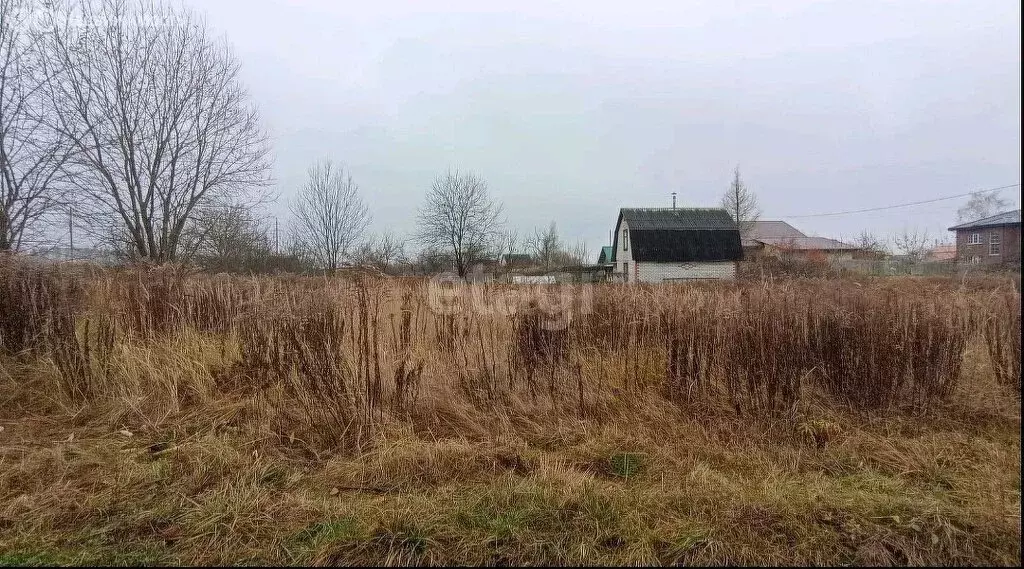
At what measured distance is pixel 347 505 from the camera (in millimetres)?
2596

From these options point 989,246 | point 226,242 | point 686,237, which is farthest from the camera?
point 686,237

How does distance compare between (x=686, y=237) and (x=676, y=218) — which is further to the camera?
(x=676, y=218)

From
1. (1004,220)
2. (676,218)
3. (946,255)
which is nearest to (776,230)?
(676,218)

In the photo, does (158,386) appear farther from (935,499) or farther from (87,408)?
(935,499)

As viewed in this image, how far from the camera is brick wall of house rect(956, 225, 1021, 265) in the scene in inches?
97.9

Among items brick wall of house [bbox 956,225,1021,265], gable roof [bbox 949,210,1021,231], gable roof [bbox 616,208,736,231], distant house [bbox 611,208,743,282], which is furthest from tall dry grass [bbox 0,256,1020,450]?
gable roof [bbox 616,208,736,231]

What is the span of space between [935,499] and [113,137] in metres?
15.2

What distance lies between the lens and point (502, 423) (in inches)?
150

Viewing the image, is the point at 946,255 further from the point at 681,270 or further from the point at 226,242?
the point at 681,270

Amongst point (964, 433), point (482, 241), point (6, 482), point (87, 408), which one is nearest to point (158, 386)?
point (87, 408)

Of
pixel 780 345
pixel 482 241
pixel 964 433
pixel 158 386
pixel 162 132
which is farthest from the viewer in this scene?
pixel 482 241

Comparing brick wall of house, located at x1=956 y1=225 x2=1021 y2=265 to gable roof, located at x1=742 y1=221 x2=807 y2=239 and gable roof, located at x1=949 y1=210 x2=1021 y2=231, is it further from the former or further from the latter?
gable roof, located at x1=742 y1=221 x2=807 y2=239

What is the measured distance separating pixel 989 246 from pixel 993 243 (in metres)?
0.19

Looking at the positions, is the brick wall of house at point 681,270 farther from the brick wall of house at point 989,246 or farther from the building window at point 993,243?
the building window at point 993,243
